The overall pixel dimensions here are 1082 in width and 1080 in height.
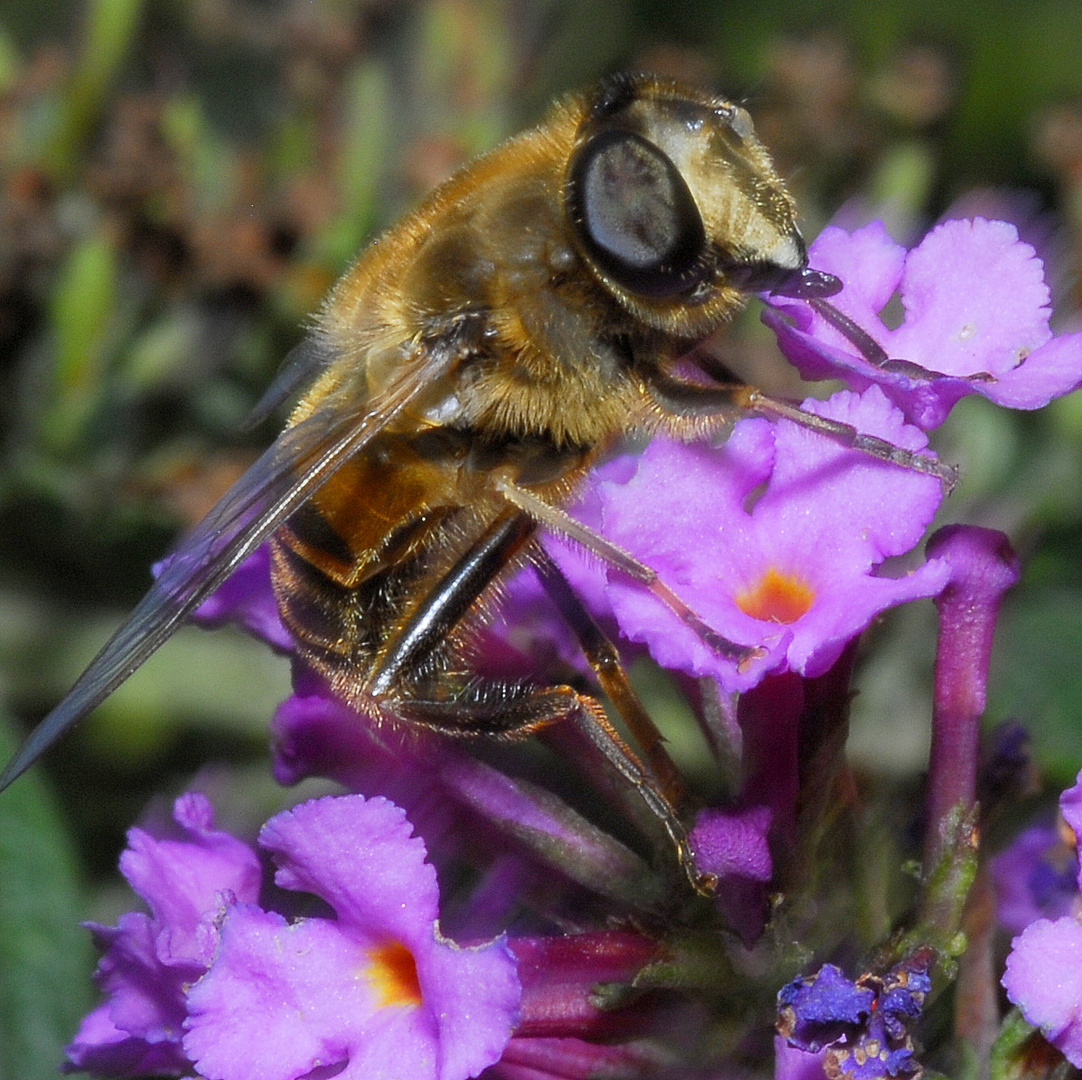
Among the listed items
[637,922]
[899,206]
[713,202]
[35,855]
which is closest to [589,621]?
[637,922]

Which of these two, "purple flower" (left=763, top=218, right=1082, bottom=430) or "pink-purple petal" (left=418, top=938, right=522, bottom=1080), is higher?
"purple flower" (left=763, top=218, right=1082, bottom=430)

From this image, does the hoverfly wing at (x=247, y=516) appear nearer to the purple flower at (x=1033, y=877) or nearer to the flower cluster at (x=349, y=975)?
the flower cluster at (x=349, y=975)

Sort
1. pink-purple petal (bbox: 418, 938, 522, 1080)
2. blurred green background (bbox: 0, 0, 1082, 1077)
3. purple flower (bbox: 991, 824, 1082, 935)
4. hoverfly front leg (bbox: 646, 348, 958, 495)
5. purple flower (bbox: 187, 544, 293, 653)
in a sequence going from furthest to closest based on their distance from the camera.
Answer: blurred green background (bbox: 0, 0, 1082, 1077), purple flower (bbox: 991, 824, 1082, 935), purple flower (bbox: 187, 544, 293, 653), hoverfly front leg (bbox: 646, 348, 958, 495), pink-purple petal (bbox: 418, 938, 522, 1080)

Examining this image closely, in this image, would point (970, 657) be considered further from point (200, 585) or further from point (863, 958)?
point (200, 585)

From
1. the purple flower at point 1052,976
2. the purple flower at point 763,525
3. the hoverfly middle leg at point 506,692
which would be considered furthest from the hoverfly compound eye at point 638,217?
the purple flower at point 1052,976

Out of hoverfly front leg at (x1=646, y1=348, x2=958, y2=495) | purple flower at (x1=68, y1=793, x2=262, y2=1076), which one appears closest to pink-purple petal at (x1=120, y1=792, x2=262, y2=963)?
purple flower at (x1=68, y1=793, x2=262, y2=1076)

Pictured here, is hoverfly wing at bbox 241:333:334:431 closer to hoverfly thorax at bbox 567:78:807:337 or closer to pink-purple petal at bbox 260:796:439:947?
hoverfly thorax at bbox 567:78:807:337
